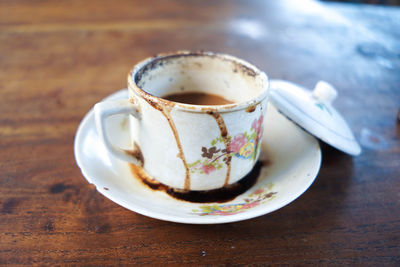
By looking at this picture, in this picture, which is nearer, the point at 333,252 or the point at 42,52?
the point at 333,252

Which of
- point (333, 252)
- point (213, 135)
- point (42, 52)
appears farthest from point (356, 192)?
point (42, 52)

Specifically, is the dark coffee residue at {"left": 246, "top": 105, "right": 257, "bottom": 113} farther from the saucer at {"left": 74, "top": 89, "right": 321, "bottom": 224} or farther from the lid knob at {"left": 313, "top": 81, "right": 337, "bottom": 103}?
the lid knob at {"left": 313, "top": 81, "right": 337, "bottom": 103}

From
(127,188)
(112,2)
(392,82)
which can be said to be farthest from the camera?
(112,2)

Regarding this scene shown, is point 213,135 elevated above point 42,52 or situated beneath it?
elevated above

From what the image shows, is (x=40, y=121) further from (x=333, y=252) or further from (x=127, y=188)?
(x=333, y=252)

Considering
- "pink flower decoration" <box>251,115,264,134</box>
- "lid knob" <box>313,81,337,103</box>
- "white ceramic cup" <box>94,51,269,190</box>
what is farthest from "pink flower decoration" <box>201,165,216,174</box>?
"lid knob" <box>313,81,337,103</box>

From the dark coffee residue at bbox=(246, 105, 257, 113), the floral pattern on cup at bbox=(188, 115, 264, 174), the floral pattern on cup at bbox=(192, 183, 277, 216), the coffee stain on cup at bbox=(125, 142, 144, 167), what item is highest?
the dark coffee residue at bbox=(246, 105, 257, 113)

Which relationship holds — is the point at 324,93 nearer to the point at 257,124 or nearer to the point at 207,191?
the point at 257,124

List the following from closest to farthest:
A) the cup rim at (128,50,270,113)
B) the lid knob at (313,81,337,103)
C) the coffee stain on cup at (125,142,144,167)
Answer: the cup rim at (128,50,270,113), the coffee stain on cup at (125,142,144,167), the lid knob at (313,81,337,103)
